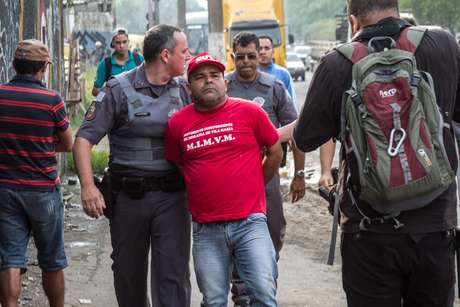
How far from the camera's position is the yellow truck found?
35.9 metres

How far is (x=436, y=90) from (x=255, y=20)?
31.8 m

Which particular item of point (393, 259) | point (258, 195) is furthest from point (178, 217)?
point (393, 259)

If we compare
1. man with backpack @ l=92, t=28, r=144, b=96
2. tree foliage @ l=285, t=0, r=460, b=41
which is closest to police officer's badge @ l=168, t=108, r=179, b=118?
man with backpack @ l=92, t=28, r=144, b=96

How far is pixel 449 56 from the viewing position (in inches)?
171

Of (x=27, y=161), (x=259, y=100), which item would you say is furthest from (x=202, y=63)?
(x=259, y=100)

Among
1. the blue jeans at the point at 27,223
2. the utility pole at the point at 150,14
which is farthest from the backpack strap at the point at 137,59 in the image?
the utility pole at the point at 150,14

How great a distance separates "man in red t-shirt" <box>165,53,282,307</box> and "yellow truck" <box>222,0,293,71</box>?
3013cm

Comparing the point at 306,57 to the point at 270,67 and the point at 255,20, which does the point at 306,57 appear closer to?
the point at 255,20

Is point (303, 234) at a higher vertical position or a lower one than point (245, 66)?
lower

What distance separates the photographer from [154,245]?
19.6 feet

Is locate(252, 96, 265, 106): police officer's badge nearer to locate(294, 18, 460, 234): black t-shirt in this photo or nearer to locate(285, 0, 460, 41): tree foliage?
locate(294, 18, 460, 234): black t-shirt

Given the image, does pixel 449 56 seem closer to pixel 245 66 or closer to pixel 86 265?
pixel 245 66

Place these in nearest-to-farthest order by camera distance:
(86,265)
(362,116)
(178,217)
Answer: (362,116)
(178,217)
(86,265)

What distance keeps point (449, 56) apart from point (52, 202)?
306 cm
